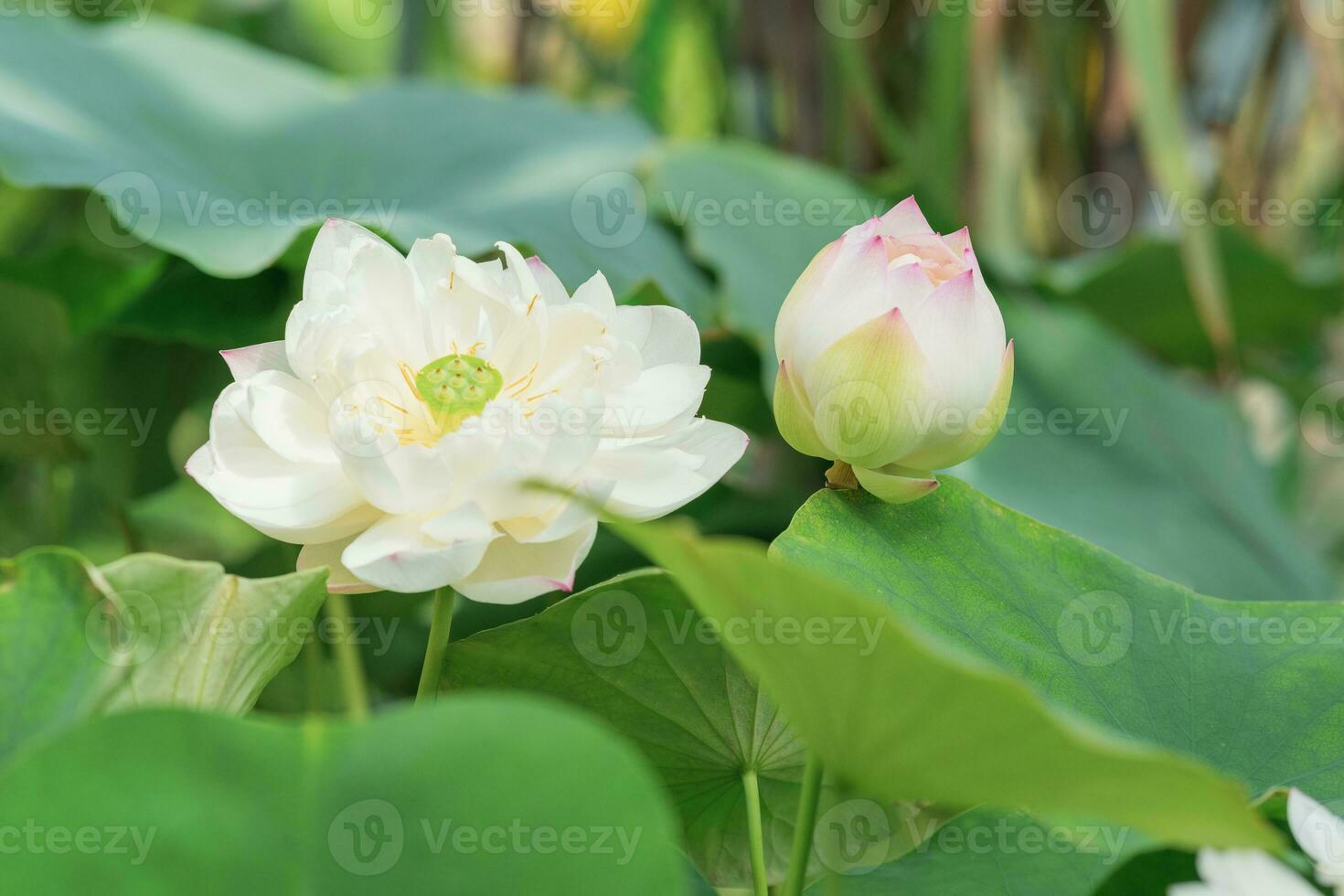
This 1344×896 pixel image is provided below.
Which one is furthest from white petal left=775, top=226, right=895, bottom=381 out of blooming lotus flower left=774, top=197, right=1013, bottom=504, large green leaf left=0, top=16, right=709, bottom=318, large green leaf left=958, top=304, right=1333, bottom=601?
large green leaf left=958, top=304, right=1333, bottom=601

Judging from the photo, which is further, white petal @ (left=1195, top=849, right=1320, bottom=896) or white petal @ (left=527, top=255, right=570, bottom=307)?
white petal @ (left=527, top=255, right=570, bottom=307)

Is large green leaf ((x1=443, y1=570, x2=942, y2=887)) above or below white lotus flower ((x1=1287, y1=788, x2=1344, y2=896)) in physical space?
below

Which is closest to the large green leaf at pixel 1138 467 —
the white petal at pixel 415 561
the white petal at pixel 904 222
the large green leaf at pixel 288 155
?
the large green leaf at pixel 288 155

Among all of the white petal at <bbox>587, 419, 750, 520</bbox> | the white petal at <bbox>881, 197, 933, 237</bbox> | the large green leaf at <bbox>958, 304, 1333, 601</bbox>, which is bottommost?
the large green leaf at <bbox>958, 304, 1333, 601</bbox>

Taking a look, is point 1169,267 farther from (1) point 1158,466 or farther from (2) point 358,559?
(2) point 358,559

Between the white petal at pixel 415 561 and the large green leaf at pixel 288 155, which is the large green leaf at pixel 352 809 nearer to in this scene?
the white petal at pixel 415 561

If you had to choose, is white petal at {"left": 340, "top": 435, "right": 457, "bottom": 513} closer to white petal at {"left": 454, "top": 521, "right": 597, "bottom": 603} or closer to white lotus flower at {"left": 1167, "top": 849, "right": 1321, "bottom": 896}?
white petal at {"left": 454, "top": 521, "right": 597, "bottom": 603}
